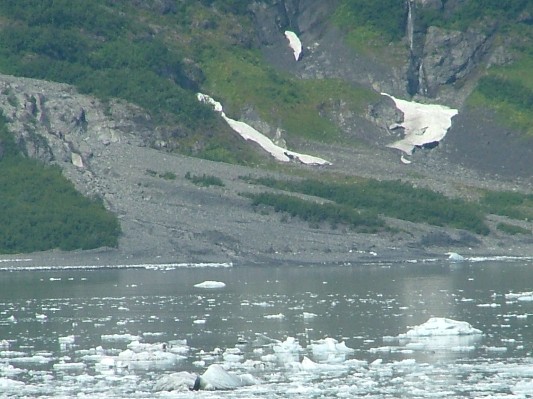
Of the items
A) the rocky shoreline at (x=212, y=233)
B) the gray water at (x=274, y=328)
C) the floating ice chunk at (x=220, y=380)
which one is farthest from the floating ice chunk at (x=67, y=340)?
the rocky shoreline at (x=212, y=233)

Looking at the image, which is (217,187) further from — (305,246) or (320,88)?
(320,88)

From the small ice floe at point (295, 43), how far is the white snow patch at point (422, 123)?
10.0 meters

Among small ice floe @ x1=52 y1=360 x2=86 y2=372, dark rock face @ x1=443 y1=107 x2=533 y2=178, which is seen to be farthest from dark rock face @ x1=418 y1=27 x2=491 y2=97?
small ice floe @ x1=52 y1=360 x2=86 y2=372

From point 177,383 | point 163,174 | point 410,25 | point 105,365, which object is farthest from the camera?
point 410,25

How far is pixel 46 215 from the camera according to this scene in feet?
274

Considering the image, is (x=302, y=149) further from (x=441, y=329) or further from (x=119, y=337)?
(x=441, y=329)

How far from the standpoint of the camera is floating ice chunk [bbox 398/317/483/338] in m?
47.2

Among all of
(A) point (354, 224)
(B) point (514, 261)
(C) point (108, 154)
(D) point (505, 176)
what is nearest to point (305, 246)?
→ (A) point (354, 224)

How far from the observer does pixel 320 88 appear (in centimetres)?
10944

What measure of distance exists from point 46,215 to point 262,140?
21.7m

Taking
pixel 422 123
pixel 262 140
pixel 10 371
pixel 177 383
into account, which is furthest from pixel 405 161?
pixel 177 383

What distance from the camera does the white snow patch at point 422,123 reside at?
104 meters

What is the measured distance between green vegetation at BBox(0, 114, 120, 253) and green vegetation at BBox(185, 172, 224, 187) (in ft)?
18.5

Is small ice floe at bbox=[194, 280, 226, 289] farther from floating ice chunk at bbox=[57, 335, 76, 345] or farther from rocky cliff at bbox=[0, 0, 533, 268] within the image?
floating ice chunk at bbox=[57, 335, 76, 345]
